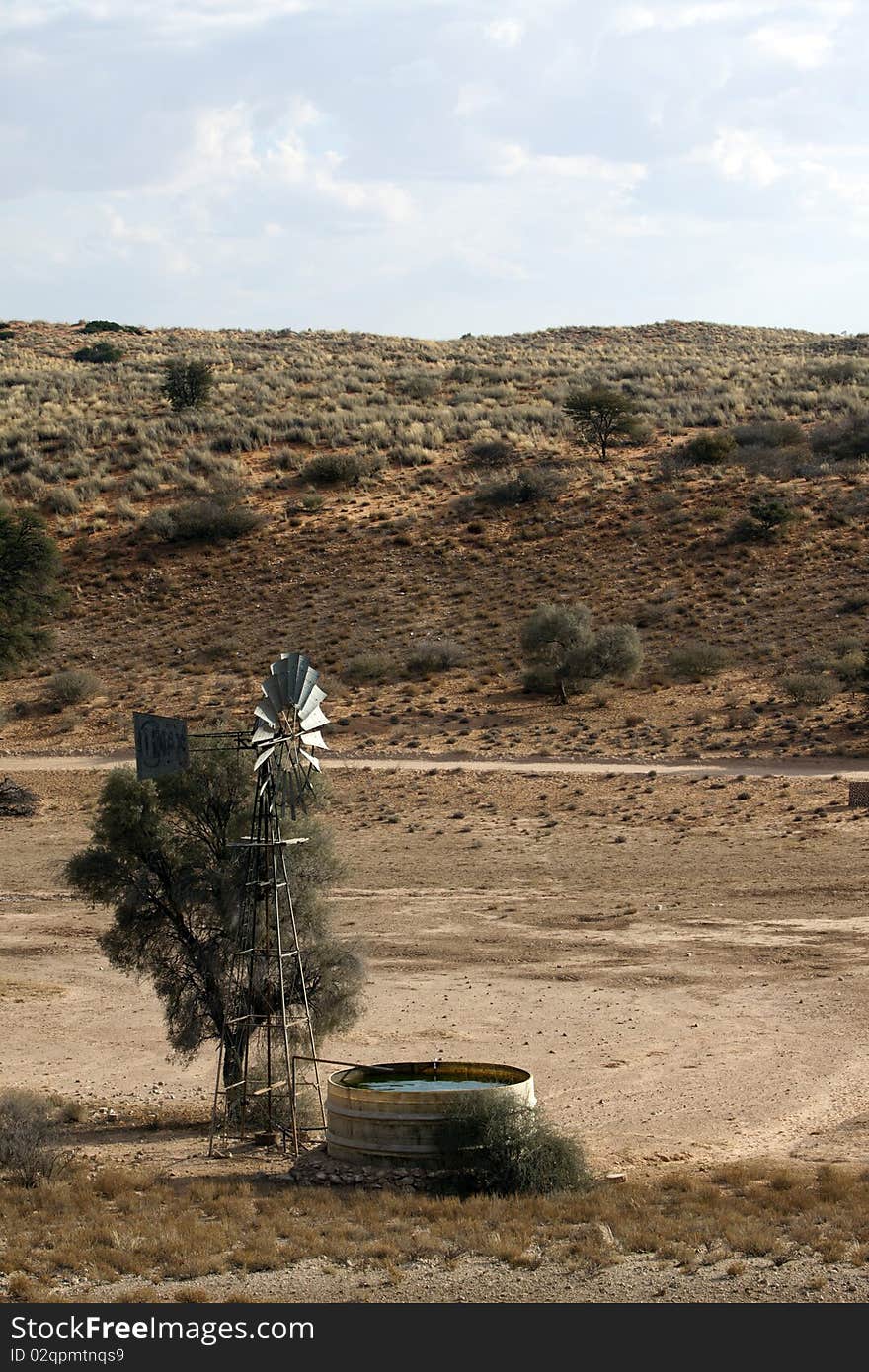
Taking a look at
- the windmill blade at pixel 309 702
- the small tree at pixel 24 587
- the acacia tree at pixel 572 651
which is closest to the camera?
the windmill blade at pixel 309 702

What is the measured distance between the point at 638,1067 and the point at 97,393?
2615 inches

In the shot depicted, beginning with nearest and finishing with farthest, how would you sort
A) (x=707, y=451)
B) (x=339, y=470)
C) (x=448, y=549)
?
(x=448, y=549)
(x=707, y=451)
(x=339, y=470)

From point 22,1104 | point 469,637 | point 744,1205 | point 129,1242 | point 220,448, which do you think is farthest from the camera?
point 220,448

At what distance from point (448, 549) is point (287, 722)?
131 feet

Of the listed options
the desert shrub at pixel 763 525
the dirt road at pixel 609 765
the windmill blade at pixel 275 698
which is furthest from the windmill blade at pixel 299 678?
the desert shrub at pixel 763 525

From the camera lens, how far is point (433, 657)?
156 feet

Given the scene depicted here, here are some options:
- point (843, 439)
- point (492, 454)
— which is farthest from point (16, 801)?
point (843, 439)

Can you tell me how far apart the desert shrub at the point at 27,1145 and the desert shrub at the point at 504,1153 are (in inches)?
165

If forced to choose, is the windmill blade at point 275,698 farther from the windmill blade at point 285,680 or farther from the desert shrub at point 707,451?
the desert shrub at point 707,451

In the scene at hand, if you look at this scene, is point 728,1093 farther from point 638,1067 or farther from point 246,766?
point 246,766

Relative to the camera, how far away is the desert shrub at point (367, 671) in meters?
47.3

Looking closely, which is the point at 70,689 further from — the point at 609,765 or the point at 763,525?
the point at 763,525
